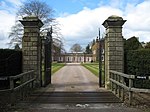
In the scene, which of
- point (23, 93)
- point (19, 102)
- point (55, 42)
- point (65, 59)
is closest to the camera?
point (19, 102)

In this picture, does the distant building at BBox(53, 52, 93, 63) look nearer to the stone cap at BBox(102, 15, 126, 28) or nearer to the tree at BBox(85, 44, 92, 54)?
the tree at BBox(85, 44, 92, 54)

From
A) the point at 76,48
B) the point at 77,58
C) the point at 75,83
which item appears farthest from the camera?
the point at 76,48

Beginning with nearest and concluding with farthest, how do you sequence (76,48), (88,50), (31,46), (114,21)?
(114,21) < (31,46) < (88,50) < (76,48)

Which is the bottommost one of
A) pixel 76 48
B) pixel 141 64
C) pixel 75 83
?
pixel 75 83

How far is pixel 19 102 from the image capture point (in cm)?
1157

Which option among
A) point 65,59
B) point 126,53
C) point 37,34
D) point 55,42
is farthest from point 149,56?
point 65,59

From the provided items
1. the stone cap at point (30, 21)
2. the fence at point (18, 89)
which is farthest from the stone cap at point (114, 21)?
the fence at point (18, 89)

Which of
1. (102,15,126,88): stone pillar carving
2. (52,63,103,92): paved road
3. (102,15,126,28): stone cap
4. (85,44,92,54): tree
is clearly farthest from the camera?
(85,44,92,54): tree

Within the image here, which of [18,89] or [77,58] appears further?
[77,58]

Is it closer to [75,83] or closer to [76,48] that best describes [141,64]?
[75,83]

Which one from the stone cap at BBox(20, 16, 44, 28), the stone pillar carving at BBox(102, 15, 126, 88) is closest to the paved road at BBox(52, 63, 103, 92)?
the stone pillar carving at BBox(102, 15, 126, 88)

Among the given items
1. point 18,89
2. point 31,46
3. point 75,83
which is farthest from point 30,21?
point 18,89

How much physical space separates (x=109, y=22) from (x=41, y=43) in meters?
3.89

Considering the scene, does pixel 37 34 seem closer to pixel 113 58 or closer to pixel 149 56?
pixel 113 58
